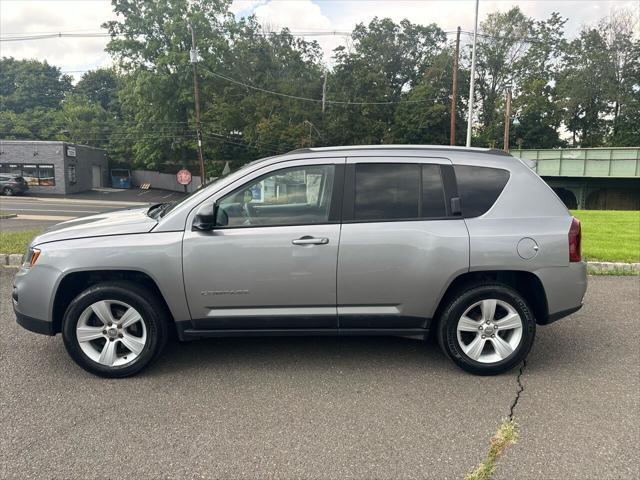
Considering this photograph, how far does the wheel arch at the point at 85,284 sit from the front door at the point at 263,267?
1.19 ft

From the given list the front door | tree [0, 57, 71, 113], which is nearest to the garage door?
tree [0, 57, 71, 113]

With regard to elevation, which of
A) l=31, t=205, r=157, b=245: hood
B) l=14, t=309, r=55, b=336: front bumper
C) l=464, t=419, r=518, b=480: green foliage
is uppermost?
l=31, t=205, r=157, b=245: hood

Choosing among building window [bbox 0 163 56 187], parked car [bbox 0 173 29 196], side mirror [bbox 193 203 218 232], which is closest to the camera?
side mirror [bbox 193 203 218 232]

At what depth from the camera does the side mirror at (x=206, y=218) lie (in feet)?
11.7

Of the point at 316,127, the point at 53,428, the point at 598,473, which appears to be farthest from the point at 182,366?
the point at 316,127

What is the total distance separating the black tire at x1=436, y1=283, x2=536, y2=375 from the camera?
3693 mm

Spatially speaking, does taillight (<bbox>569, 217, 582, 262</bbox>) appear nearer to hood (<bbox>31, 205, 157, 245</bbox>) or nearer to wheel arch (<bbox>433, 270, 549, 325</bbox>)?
wheel arch (<bbox>433, 270, 549, 325</bbox>)

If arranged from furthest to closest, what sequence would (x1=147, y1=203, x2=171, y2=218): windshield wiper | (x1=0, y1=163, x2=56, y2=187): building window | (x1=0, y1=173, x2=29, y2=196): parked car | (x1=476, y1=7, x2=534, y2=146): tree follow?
(x1=476, y1=7, x2=534, y2=146): tree → (x1=0, y1=163, x2=56, y2=187): building window → (x1=0, y1=173, x2=29, y2=196): parked car → (x1=147, y1=203, x2=171, y2=218): windshield wiper

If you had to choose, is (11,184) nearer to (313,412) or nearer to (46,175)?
(46,175)

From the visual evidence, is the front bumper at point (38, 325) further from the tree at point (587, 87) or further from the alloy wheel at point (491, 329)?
the tree at point (587, 87)

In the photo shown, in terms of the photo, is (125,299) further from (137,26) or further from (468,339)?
(137,26)

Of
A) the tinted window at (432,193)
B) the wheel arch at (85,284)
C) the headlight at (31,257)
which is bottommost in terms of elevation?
the wheel arch at (85,284)

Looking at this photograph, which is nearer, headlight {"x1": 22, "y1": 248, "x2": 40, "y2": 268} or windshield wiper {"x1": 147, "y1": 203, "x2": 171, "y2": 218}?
headlight {"x1": 22, "y1": 248, "x2": 40, "y2": 268}

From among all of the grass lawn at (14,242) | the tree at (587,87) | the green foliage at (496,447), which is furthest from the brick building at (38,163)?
the tree at (587,87)
